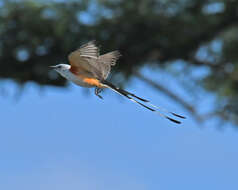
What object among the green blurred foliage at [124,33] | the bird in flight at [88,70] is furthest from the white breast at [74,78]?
the green blurred foliage at [124,33]

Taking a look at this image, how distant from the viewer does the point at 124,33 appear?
195 inches

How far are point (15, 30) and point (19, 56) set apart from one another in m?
0.29

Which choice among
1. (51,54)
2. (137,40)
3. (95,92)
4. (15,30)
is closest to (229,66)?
(137,40)

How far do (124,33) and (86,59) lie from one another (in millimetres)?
3775

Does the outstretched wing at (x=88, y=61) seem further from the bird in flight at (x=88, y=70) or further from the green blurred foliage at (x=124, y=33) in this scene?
the green blurred foliage at (x=124, y=33)

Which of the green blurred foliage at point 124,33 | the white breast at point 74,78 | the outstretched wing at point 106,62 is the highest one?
the green blurred foliage at point 124,33

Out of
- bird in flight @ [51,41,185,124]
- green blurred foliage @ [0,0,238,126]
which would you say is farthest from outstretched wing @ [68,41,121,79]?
green blurred foliage @ [0,0,238,126]

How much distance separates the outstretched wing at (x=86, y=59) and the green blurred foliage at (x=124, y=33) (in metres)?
3.48

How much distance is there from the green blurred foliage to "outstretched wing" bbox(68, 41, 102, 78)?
3480 millimetres

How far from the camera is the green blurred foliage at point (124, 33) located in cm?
484

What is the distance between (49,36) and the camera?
5.07 metres

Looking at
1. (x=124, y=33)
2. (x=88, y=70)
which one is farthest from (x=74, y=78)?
(x=124, y=33)

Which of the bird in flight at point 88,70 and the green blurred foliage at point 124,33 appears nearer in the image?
the bird in flight at point 88,70

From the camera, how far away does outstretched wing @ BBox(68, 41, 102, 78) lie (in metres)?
1.20
